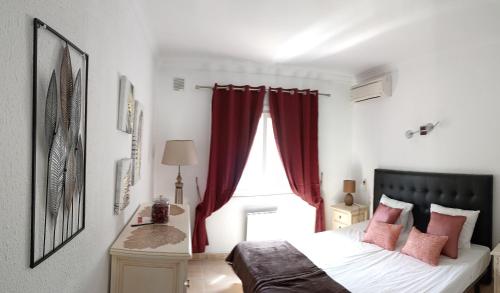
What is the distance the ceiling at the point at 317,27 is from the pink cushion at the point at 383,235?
1876 millimetres

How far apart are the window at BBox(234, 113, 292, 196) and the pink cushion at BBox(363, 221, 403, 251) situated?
1.29 metres

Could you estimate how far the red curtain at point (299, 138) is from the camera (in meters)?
3.61

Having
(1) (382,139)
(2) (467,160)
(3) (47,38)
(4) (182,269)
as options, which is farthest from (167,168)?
(2) (467,160)

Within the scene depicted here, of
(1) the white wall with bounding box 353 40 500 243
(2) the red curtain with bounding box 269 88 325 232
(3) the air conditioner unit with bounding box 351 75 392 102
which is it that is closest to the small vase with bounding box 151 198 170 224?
(2) the red curtain with bounding box 269 88 325 232

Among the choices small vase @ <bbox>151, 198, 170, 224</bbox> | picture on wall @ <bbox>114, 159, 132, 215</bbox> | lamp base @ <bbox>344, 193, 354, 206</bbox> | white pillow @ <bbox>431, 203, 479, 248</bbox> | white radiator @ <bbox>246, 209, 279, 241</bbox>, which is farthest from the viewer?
lamp base @ <bbox>344, 193, 354, 206</bbox>

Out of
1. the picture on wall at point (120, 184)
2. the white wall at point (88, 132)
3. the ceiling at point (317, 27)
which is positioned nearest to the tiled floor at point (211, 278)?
the white wall at point (88, 132)

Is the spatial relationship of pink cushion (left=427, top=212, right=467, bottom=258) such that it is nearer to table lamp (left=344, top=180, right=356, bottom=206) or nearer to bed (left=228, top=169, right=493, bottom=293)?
bed (left=228, top=169, right=493, bottom=293)

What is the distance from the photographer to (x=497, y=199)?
2.44 metres

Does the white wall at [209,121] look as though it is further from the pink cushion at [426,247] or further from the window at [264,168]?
the pink cushion at [426,247]

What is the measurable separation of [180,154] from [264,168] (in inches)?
51.9

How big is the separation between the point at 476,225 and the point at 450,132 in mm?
951

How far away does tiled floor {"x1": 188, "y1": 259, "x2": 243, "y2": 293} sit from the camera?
8.94 ft

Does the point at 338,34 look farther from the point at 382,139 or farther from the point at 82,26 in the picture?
the point at 82,26

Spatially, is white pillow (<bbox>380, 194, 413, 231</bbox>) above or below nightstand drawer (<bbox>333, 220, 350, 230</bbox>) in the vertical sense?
above
